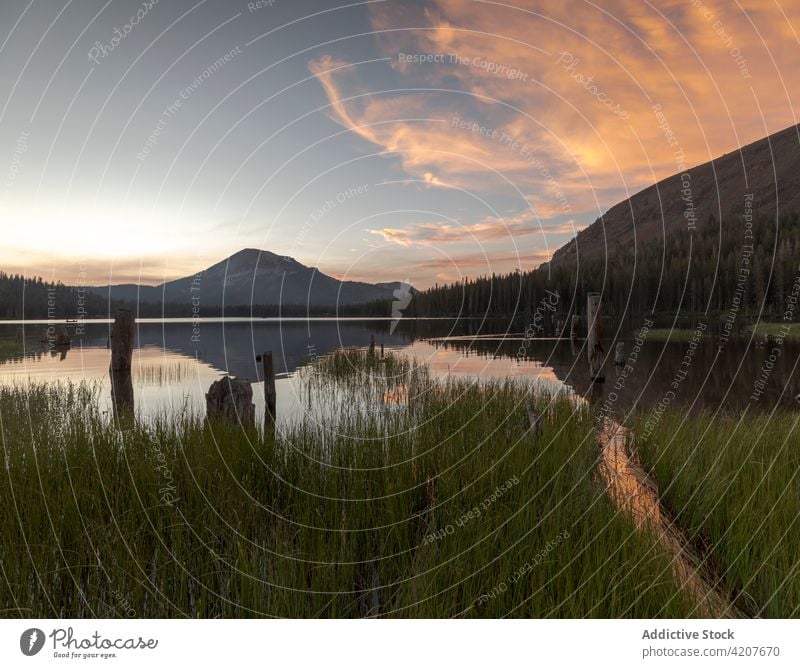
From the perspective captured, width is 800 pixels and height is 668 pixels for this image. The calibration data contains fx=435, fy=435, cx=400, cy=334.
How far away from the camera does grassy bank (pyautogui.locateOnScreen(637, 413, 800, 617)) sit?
351cm

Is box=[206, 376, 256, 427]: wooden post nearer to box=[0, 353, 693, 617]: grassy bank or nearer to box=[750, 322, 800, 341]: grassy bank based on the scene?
box=[0, 353, 693, 617]: grassy bank

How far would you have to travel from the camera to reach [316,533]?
4301mm

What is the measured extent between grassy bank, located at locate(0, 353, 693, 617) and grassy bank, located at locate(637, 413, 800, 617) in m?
0.82

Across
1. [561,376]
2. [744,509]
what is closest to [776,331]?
[561,376]

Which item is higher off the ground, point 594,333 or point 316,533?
point 594,333

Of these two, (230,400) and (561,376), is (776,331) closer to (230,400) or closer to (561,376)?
(561,376)

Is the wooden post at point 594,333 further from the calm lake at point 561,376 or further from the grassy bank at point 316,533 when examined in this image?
the grassy bank at point 316,533

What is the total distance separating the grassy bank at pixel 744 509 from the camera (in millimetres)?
3508

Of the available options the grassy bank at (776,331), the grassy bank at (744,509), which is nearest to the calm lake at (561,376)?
the grassy bank at (776,331)

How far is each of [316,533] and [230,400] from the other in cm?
515

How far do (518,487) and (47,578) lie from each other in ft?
15.0

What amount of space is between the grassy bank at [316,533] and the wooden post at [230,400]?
1.55 metres

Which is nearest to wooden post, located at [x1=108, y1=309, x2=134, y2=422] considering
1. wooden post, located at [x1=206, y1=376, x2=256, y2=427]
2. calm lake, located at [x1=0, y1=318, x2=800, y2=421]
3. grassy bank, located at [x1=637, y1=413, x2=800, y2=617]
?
calm lake, located at [x1=0, y1=318, x2=800, y2=421]

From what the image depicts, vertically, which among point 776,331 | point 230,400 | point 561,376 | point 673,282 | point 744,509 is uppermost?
point 673,282
